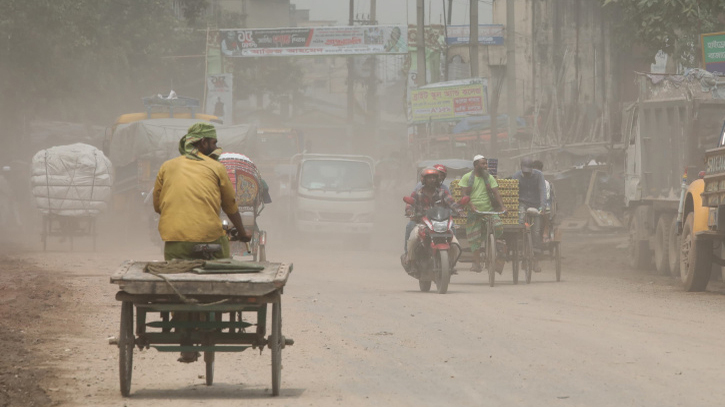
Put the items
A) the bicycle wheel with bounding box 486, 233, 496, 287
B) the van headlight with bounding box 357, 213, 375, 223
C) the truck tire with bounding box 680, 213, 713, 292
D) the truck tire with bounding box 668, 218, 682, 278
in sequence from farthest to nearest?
the van headlight with bounding box 357, 213, 375, 223, the truck tire with bounding box 668, 218, 682, 278, the bicycle wheel with bounding box 486, 233, 496, 287, the truck tire with bounding box 680, 213, 713, 292

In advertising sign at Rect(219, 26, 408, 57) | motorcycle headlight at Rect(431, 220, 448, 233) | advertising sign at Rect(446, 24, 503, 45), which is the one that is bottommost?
motorcycle headlight at Rect(431, 220, 448, 233)

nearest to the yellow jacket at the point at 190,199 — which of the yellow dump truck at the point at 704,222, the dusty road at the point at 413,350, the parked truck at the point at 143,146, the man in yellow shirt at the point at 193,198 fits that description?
the man in yellow shirt at the point at 193,198

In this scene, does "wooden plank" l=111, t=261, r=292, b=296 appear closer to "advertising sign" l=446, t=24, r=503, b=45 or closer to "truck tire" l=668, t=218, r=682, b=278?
"truck tire" l=668, t=218, r=682, b=278

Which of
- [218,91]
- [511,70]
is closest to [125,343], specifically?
[511,70]

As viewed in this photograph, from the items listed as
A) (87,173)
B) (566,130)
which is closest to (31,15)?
(87,173)

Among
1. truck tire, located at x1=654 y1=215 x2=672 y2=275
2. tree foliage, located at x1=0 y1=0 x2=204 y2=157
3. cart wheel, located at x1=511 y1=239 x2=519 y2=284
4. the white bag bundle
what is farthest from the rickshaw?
tree foliage, located at x1=0 y1=0 x2=204 y2=157

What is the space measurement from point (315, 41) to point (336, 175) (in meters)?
19.2

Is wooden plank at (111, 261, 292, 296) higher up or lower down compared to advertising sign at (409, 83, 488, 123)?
lower down

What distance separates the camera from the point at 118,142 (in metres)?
29.4

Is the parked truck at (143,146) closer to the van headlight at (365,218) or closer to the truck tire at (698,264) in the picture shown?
the van headlight at (365,218)

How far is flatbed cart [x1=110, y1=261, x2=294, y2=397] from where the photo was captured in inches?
270

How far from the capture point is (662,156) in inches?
795

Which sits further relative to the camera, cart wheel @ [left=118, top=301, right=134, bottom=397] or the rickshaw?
the rickshaw

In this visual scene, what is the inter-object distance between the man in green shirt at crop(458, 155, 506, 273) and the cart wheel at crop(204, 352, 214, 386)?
9.21m
